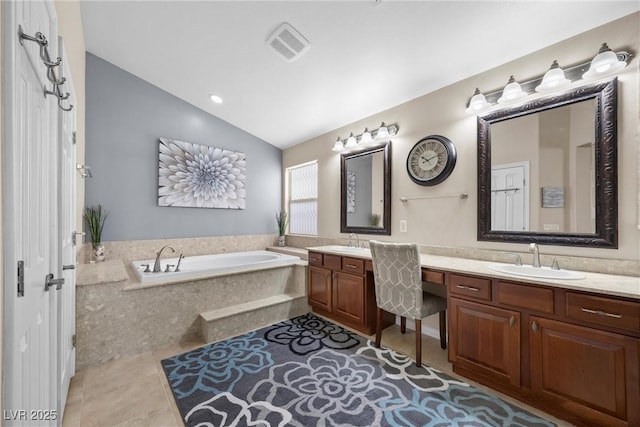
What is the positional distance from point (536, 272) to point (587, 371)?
2.03 ft

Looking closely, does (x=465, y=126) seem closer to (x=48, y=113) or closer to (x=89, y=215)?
(x=48, y=113)

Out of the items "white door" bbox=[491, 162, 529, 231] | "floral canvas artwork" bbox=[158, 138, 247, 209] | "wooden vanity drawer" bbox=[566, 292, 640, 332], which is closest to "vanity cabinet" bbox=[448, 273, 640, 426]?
"wooden vanity drawer" bbox=[566, 292, 640, 332]

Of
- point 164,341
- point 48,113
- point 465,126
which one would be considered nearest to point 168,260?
point 164,341

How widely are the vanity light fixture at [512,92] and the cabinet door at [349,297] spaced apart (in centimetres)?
196

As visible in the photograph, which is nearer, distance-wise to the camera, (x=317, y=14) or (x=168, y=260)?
(x=317, y=14)

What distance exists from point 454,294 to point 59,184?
2.53 meters

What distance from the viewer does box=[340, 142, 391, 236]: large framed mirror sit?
3076 mm

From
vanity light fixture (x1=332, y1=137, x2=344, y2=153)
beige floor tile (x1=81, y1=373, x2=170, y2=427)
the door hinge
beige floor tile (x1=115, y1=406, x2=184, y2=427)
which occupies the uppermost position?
vanity light fixture (x1=332, y1=137, x2=344, y2=153)

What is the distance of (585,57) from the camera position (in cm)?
183

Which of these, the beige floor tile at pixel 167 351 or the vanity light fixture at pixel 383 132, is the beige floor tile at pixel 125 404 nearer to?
the beige floor tile at pixel 167 351

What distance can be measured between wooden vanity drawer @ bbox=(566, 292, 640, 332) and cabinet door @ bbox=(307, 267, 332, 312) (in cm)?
199

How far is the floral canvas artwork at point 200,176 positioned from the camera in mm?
3529

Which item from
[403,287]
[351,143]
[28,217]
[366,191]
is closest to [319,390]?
[403,287]

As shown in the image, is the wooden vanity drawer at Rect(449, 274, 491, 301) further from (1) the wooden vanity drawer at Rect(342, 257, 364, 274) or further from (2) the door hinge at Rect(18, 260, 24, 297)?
(2) the door hinge at Rect(18, 260, 24, 297)
